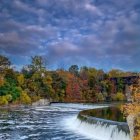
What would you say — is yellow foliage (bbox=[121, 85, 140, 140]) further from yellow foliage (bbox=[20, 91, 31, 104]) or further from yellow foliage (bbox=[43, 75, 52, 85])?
yellow foliage (bbox=[43, 75, 52, 85])

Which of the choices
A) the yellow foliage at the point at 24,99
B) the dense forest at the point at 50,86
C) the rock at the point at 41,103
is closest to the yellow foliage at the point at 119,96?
the dense forest at the point at 50,86

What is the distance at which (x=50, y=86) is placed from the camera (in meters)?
87.9

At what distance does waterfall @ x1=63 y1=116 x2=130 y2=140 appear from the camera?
2443 centimetres

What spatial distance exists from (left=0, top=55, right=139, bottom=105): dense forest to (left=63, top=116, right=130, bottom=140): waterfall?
3806cm

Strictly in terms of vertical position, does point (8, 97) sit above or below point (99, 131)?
above

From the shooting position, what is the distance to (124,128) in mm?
23984

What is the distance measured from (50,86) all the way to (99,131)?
60.7m

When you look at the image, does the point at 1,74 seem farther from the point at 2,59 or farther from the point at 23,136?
the point at 23,136

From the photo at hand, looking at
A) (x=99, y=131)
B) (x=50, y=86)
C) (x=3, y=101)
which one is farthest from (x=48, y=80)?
(x=99, y=131)

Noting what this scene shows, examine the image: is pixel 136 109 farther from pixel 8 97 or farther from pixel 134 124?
pixel 8 97

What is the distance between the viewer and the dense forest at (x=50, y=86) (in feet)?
242

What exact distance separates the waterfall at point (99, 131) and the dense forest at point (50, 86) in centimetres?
3806

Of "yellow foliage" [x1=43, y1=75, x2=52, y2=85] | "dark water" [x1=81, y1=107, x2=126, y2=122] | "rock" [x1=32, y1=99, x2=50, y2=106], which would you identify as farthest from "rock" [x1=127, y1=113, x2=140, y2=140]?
"yellow foliage" [x1=43, y1=75, x2=52, y2=85]

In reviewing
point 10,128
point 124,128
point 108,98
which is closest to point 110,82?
point 108,98
